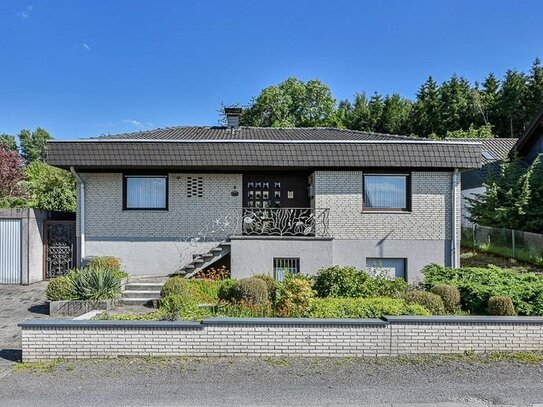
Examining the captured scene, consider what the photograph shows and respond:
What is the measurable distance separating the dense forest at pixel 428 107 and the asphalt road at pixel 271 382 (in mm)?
35823

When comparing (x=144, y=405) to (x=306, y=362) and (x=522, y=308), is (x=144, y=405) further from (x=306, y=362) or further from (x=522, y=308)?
(x=522, y=308)

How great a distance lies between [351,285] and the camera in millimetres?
9703

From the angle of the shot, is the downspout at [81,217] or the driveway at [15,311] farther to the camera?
the downspout at [81,217]

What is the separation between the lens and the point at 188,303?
852 centimetres

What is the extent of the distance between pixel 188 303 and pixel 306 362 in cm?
284

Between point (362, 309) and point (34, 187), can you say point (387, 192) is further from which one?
point (34, 187)

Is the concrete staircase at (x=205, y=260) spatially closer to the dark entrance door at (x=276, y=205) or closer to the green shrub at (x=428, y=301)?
the dark entrance door at (x=276, y=205)

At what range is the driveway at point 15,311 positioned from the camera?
299 inches

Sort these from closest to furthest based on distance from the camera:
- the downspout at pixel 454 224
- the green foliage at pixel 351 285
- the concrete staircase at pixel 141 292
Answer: the green foliage at pixel 351 285, the concrete staircase at pixel 141 292, the downspout at pixel 454 224

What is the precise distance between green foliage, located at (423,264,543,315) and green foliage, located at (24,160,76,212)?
17.0 m

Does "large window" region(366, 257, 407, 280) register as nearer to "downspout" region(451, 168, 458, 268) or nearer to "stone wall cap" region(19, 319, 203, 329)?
"downspout" region(451, 168, 458, 268)

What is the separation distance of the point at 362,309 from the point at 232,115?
11.9m

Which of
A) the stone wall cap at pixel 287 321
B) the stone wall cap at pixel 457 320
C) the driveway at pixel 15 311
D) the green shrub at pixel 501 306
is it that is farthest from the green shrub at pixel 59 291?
the green shrub at pixel 501 306

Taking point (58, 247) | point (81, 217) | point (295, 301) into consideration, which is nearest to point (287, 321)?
point (295, 301)
